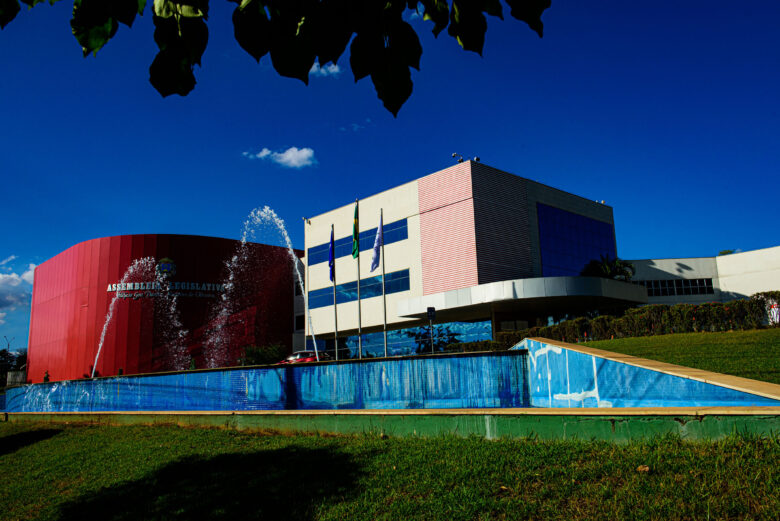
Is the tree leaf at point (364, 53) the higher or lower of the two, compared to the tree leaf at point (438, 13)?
lower

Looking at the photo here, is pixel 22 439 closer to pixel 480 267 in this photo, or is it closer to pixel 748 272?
pixel 480 267

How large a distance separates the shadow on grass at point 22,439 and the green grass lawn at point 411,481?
3978mm

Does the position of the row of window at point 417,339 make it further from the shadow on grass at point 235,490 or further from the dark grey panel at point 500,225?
the shadow on grass at point 235,490

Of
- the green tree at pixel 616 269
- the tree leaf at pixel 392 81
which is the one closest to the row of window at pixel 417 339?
the green tree at pixel 616 269

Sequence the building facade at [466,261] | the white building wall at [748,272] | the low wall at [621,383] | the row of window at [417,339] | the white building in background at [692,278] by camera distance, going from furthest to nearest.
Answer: the white building in background at [692,278], the white building wall at [748,272], the row of window at [417,339], the building facade at [466,261], the low wall at [621,383]

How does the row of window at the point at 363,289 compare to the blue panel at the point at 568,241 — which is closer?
the row of window at the point at 363,289

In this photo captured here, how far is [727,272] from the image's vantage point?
39844 mm

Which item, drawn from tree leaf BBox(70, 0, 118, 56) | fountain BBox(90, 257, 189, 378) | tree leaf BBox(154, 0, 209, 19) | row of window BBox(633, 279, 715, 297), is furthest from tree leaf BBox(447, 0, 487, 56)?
fountain BBox(90, 257, 189, 378)

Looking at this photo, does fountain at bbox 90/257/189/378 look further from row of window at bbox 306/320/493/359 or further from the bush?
the bush

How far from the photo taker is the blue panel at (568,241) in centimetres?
3731

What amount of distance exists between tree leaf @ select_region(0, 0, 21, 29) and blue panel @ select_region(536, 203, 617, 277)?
36619 mm

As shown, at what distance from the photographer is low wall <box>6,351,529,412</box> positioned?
10.4 metres

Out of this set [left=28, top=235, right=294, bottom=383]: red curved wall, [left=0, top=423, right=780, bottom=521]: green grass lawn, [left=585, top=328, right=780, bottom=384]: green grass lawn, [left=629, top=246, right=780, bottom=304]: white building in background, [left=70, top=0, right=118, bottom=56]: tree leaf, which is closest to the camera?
[left=70, top=0, right=118, bottom=56]: tree leaf

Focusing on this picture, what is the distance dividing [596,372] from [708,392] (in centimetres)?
232
